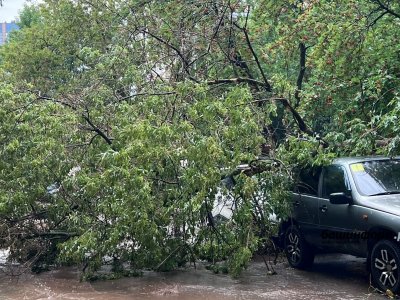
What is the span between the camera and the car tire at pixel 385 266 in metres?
6.65

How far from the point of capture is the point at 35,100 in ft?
30.0

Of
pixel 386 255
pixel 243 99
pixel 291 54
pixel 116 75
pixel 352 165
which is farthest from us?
pixel 291 54

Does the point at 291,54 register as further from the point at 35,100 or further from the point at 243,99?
the point at 35,100

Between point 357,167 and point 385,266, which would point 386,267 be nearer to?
point 385,266

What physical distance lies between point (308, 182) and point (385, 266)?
83.0 inches

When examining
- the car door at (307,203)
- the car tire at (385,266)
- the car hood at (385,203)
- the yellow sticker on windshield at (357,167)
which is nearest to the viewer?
the car tire at (385,266)

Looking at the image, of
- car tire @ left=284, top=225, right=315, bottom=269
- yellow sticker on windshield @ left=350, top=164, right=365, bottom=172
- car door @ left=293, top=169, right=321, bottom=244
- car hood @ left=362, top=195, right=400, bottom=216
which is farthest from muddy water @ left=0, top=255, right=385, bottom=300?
yellow sticker on windshield @ left=350, top=164, right=365, bottom=172

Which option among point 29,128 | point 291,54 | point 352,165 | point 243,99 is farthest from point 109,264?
point 291,54

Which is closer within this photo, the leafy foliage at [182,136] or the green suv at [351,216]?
the green suv at [351,216]

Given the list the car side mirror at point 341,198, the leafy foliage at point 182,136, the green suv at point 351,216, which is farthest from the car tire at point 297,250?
the car side mirror at point 341,198

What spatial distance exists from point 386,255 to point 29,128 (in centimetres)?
547

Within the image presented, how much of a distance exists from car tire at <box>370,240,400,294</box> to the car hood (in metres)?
0.38

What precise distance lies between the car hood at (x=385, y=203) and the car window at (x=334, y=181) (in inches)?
19.6

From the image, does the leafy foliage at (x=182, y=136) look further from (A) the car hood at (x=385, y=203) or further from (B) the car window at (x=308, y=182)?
(A) the car hood at (x=385, y=203)
